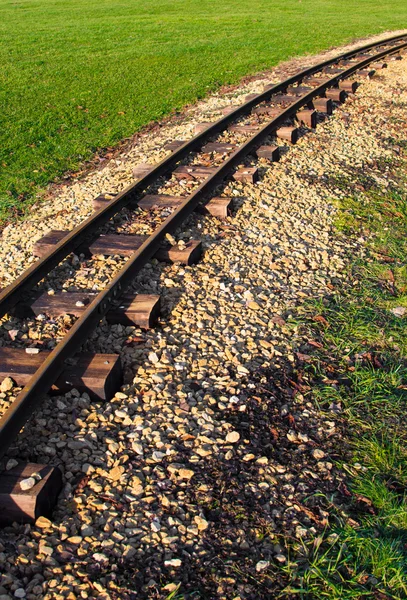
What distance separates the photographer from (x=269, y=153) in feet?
29.8

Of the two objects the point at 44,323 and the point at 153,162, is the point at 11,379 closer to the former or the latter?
the point at 44,323

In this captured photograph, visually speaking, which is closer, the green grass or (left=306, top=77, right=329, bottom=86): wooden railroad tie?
the green grass

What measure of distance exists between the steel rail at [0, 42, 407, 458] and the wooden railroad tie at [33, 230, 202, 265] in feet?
0.57

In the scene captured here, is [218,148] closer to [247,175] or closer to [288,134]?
[288,134]

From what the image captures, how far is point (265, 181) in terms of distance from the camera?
8.41 m

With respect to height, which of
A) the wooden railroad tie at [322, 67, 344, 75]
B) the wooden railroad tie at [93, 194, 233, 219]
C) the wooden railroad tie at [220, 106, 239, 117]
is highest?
the wooden railroad tie at [322, 67, 344, 75]

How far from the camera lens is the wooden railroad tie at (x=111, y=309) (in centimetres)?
531

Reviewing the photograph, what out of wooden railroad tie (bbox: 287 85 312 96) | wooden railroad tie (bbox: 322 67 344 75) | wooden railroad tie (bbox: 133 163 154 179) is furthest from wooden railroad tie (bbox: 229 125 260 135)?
wooden railroad tie (bbox: 322 67 344 75)

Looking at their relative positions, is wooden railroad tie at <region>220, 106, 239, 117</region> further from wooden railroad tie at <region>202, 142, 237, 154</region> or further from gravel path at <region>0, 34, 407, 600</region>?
gravel path at <region>0, 34, 407, 600</region>

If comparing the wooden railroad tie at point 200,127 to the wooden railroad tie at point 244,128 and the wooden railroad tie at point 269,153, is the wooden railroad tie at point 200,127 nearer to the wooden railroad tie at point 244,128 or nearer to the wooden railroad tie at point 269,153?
the wooden railroad tie at point 244,128

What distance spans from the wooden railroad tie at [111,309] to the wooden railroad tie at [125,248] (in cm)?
80

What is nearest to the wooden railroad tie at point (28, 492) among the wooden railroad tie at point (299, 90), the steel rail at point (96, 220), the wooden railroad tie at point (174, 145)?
the steel rail at point (96, 220)

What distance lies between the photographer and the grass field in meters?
10.6

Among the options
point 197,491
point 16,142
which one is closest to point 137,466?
point 197,491
